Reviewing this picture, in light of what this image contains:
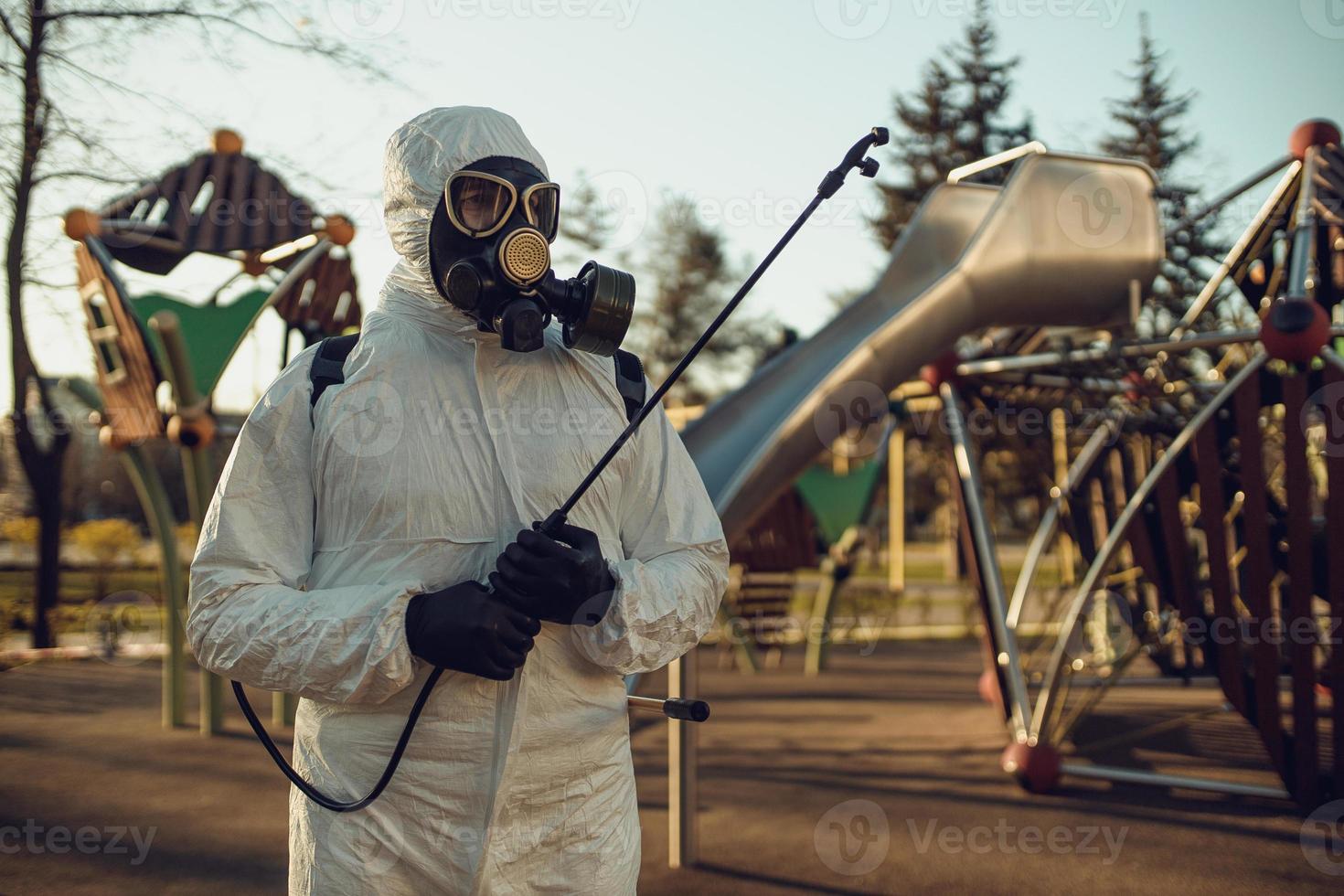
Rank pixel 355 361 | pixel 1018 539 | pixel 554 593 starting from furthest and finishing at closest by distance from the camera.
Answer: pixel 1018 539 < pixel 355 361 < pixel 554 593

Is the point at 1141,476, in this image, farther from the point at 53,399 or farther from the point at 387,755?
the point at 53,399

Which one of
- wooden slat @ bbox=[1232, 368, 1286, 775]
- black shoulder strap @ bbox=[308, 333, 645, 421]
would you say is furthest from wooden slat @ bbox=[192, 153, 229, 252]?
Answer: wooden slat @ bbox=[1232, 368, 1286, 775]

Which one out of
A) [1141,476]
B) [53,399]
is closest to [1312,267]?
[1141,476]

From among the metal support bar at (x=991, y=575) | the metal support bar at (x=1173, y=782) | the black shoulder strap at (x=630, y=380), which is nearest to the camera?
the black shoulder strap at (x=630, y=380)

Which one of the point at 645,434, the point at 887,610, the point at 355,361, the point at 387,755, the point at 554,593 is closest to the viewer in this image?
the point at 554,593

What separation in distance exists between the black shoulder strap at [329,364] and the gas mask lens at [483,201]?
1.06 ft

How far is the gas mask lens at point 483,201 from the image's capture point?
6.37ft

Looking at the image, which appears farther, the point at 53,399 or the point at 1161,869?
the point at 53,399

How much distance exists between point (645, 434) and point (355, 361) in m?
0.59

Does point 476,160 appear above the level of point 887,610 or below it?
above

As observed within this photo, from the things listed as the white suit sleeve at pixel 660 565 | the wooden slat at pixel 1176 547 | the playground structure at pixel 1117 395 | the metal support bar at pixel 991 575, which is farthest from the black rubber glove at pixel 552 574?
the wooden slat at pixel 1176 547

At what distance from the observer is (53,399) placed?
918 centimetres
